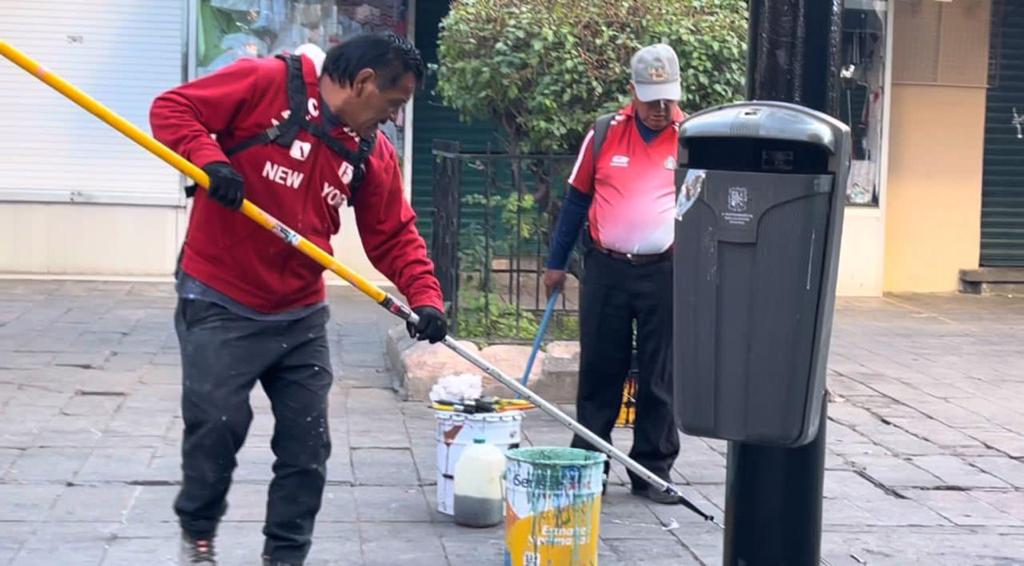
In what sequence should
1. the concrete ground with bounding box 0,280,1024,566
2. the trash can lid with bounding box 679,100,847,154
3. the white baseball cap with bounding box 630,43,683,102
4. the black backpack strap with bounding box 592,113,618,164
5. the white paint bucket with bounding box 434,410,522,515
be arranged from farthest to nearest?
the black backpack strap with bounding box 592,113,618,164 < the white baseball cap with bounding box 630,43,683,102 < the white paint bucket with bounding box 434,410,522,515 < the concrete ground with bounding box 0,280,1024,566 < the trash can lid with bounding box 679,100,847,154

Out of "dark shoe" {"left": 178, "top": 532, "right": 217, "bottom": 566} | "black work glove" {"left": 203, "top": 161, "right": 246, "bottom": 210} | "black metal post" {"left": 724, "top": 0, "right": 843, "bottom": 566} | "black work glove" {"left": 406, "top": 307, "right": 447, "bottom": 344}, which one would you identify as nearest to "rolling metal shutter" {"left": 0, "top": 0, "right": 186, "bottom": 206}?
"black work glove" {"left": 406, "top": 307, "right": 447, "bottom": 344}

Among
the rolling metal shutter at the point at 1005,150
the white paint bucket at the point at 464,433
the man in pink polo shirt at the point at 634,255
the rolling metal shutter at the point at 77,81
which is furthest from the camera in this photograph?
the rolling metal shutter at the point at 1005,150

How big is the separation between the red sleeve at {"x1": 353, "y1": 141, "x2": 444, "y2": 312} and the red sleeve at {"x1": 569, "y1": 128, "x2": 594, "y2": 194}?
1518 mm

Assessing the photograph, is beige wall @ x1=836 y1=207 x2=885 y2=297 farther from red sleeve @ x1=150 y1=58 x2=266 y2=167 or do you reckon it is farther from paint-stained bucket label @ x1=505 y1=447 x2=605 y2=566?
red sleeve @ x1=150 y1=58 x2=266 y2=167

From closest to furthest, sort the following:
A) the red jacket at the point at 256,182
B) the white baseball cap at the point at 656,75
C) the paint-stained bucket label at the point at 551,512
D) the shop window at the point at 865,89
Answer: the red jacket at the point at 256,182
the paint-stained bucket label at the point at 551,512
the white baseball cap at the point at 656,75
the shop window at the point at 865,89

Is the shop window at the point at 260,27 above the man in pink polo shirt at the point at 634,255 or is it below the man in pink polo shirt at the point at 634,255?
above

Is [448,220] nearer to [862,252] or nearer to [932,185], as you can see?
[862,252]

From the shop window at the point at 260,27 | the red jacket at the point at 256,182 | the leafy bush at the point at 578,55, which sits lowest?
the red jacket at the point at 256,182

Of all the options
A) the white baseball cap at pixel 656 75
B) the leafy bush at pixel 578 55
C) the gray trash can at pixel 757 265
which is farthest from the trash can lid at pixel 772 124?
the leafy bush at pixel 578 55

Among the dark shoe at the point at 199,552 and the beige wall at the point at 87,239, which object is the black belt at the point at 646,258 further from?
the beige wall at the point at 87,239

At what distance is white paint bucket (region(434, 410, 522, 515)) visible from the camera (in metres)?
5.68

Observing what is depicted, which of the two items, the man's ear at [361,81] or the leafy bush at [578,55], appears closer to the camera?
the man's ear at [361,81]

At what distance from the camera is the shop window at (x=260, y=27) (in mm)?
12461

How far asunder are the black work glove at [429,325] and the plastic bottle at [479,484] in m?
0.97
